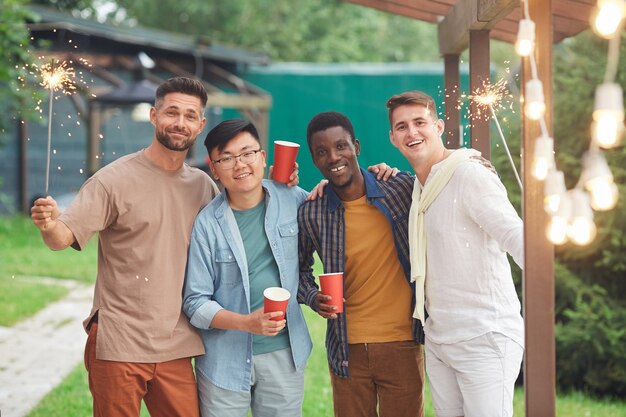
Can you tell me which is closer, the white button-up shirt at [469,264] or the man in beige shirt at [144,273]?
the white button-up shirt at [469,264]

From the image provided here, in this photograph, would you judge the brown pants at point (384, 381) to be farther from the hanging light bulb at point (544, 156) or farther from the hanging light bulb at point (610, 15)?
the hanging light bulb at point (610, 15)

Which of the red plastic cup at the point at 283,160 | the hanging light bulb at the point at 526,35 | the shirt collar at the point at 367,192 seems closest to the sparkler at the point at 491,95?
the shirt collar at the point at 367,192

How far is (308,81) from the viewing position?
14.0m

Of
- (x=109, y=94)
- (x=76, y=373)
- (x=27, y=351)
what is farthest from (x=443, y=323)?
(x=109, y=94)

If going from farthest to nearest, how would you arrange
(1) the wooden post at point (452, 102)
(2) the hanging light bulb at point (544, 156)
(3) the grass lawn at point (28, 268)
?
(3) the grass lawn at point (28, 268) < (1) the wooden post at point (452, 102) < (2) the hanging light bulb at point (544, 156)

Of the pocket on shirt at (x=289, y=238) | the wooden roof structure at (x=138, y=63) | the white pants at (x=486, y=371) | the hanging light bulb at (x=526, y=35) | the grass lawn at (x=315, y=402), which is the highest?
the wooden roof structure at (x=138, y=63)

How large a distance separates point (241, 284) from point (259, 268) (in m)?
0.09

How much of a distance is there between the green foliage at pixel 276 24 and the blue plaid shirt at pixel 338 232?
56.5ft

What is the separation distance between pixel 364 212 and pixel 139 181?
2.85 feet

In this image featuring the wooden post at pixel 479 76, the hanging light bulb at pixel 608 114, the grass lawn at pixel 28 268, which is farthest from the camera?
the grass lawn at pixel 28 268

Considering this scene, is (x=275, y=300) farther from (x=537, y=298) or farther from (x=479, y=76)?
(x=479, y=76)

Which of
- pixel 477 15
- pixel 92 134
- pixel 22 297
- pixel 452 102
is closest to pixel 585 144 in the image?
pixel 452 102

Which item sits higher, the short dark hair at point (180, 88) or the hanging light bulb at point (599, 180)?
the short dark hair at point (180, 88)

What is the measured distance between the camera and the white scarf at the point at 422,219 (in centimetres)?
288
